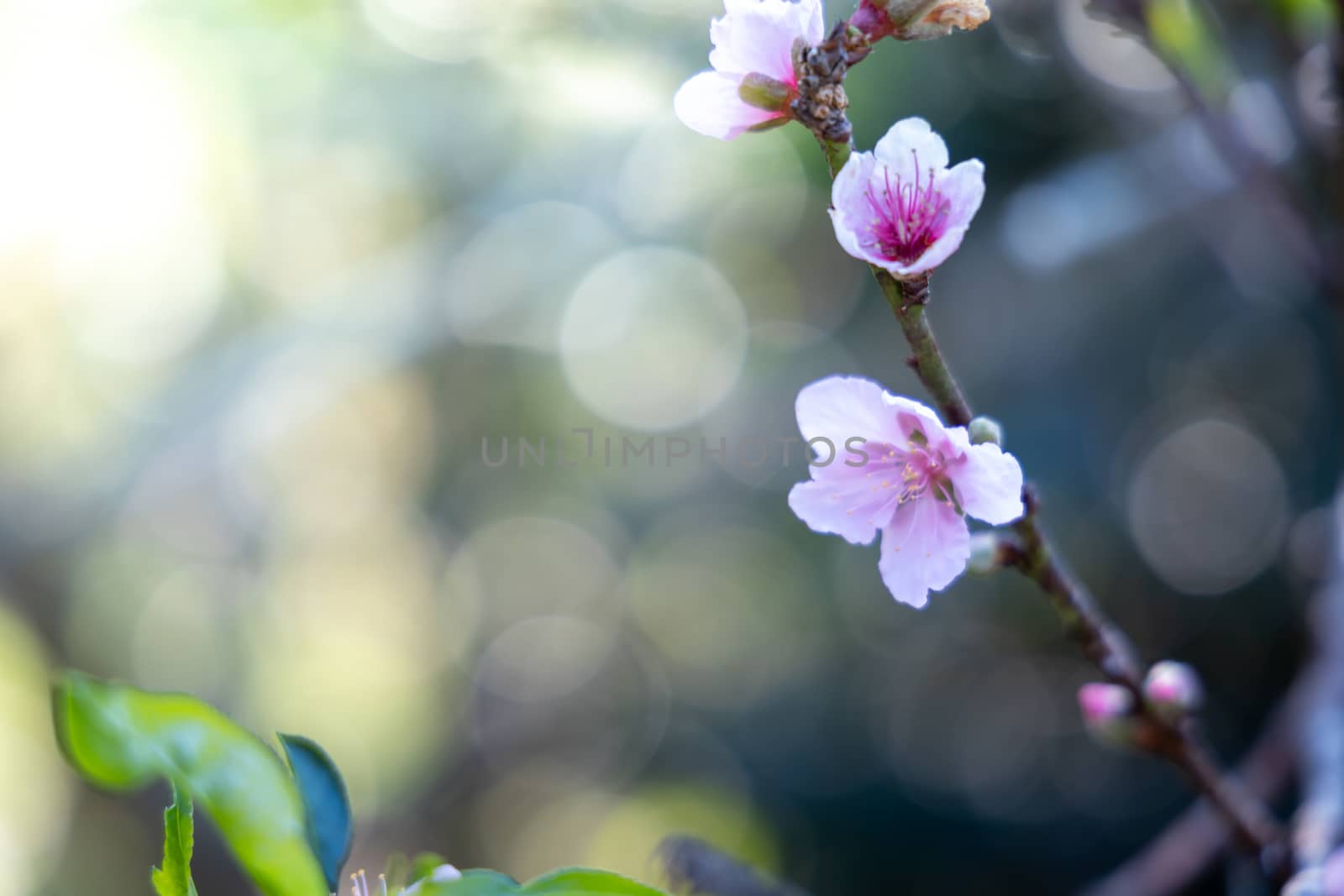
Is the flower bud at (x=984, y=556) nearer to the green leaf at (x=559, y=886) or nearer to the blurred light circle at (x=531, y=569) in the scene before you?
the green leaf at (x=559, y=886)

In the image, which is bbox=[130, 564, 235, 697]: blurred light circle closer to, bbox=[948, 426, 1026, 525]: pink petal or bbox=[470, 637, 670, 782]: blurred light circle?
bbox=[470, 637, 670, 782]: blurred light circle

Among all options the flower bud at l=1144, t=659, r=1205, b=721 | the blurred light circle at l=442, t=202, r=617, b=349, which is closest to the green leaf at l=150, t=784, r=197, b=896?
the flower bud at l=1144, t=659, r=1205, b=721

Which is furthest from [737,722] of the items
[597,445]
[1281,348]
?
[1281,348]

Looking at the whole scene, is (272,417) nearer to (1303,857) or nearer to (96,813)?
(96,813)

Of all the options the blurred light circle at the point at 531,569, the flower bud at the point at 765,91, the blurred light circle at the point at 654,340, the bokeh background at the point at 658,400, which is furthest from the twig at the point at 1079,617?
the blurred light circle at the point at 531,569

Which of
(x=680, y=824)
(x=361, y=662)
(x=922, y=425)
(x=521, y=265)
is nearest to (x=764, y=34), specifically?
(x=922, y=425)

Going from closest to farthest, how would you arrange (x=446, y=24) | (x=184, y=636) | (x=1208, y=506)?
(x=446, y=24) → (x=1208, y=506) → (x=184, y=636)

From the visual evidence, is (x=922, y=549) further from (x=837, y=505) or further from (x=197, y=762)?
(x=197, y=762)
